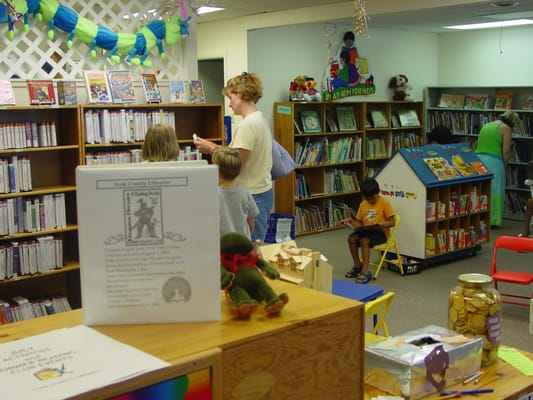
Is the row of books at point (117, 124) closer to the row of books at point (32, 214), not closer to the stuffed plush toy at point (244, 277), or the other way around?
the row of books at point (32, 214)

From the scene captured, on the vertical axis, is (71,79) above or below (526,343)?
above

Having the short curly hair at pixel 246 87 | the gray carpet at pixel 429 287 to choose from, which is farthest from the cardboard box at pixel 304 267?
the gray carpet at pixel 429 287

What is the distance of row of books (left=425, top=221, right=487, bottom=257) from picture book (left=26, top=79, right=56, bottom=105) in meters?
3.75

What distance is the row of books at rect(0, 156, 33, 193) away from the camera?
4449 millimetres

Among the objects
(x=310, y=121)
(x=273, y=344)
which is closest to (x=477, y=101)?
(x=310, y=121)

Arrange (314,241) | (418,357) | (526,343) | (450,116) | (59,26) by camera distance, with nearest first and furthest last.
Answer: (418,357) < (526,343) < (59,26) < (314,241) < (450,116)

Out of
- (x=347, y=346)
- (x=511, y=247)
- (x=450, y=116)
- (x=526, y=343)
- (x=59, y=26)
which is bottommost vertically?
(x=526, y=343)

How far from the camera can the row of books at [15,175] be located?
175 inches

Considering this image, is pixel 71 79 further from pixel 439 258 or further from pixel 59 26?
pixel 439 258

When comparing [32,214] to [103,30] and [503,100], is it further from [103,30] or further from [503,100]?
[503,100]

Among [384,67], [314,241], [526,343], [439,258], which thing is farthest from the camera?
[384,67]

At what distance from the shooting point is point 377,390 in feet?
6.29

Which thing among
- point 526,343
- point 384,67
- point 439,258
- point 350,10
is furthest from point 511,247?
point 384,67

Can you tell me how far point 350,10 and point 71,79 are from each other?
3144 millimetres
